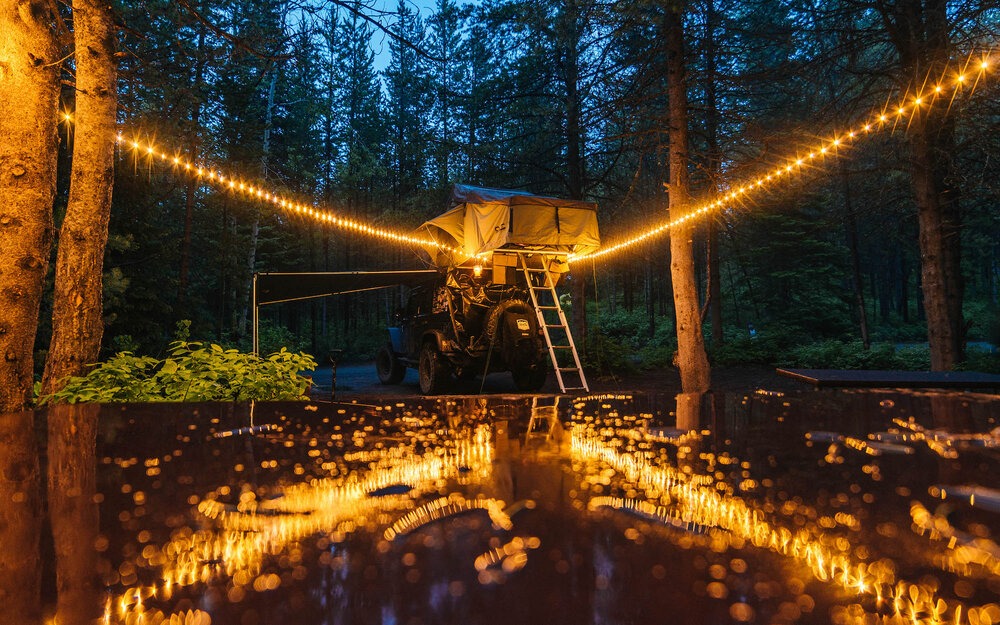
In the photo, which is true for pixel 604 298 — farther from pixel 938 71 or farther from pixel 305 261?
pixel 938 71

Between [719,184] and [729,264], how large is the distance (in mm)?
22972

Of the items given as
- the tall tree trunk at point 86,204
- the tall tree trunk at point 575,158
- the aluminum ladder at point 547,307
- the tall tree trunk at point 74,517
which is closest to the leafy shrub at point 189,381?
the tall tree trunk at point 86,204

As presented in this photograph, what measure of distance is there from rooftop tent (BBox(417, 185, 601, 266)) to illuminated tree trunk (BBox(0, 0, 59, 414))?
6.13 m

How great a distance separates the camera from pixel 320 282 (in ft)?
31.9

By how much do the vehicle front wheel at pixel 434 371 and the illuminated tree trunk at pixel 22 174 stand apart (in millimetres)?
6161

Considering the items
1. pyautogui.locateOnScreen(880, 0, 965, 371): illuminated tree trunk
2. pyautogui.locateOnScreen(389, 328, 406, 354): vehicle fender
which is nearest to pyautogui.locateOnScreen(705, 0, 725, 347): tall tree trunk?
pyautogui.locateOnScreen(880, 0, 965, 371): illuminated tree trunk

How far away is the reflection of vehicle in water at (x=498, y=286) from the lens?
896 centimetres

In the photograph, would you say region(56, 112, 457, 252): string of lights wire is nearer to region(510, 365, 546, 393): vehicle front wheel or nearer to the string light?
region(510, 365, 546, 393): vehicle front wheel

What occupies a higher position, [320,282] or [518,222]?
[518,222]

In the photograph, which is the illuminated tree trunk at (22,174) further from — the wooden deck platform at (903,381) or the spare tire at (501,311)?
the spare tire at (501,311)

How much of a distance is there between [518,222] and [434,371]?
126 inches

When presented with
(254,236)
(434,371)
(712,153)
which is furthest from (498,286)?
(254,236)

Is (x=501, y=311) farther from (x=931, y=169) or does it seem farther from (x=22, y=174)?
(x=931, y=169)

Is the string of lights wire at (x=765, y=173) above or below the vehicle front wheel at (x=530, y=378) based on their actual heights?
above
